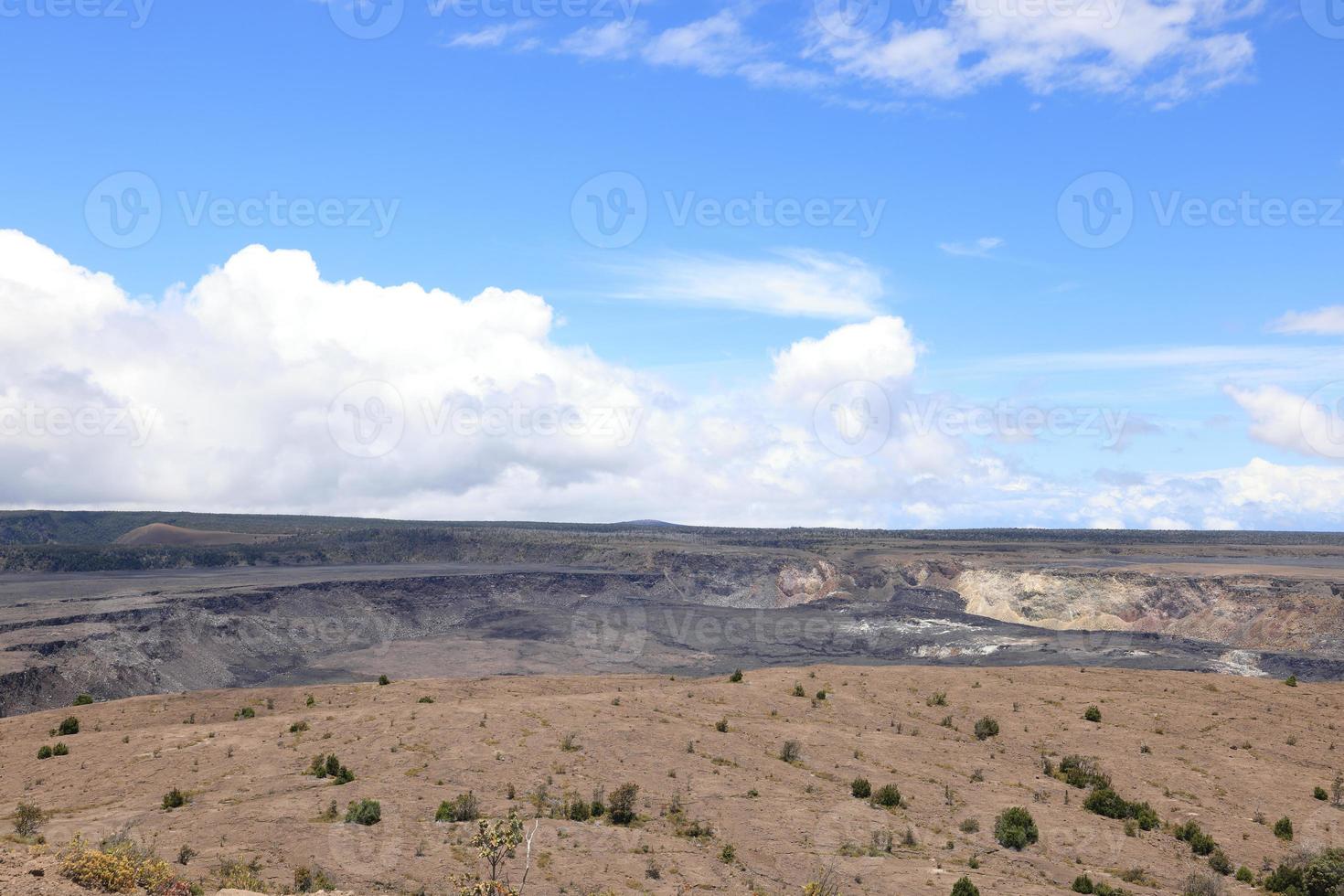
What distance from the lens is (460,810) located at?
83.1 feet

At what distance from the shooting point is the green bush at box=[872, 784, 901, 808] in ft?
94.0

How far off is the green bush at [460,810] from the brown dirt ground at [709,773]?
503mm

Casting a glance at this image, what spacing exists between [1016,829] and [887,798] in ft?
13.0

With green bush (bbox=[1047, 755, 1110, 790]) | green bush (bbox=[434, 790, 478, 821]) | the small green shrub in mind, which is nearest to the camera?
the small green shrub

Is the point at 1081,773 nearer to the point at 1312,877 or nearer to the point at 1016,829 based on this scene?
the point at 1016,829

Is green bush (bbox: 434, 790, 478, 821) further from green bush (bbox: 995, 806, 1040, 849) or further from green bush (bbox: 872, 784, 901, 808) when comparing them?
green bush (bbox: 995, 806, 1040, 849)

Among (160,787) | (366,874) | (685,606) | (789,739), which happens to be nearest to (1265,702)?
(789,739)

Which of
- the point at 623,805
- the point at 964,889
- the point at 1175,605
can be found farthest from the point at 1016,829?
the point at 1175,605

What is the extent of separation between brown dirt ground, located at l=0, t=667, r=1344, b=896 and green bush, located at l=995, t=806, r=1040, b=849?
32 centimetres

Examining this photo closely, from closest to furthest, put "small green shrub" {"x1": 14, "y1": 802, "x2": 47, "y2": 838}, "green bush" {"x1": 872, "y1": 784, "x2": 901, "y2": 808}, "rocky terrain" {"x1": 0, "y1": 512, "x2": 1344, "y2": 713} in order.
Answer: "small green shrub" {"x1": 14, "y1": 802, "x2": 47, "y2": 838} → "green bush" {"x1": 872, "y1": 784, "x2": 901, "y2": 808} → "rocky terrain" {"x1": 0, "y1": 512, "x2": 1344, "y2": 713}

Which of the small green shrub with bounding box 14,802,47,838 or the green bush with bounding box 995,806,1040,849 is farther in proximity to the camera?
the green bush with bounding box 995,806,1040,849

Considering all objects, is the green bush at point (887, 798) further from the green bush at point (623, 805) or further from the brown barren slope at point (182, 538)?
the brown barren slope at point (182, 538)

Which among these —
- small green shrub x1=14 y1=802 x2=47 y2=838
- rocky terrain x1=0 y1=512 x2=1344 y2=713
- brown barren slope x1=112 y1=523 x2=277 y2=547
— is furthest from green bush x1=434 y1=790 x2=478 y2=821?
brown barren slope x1=112 y1=523 x2=277 y2=547

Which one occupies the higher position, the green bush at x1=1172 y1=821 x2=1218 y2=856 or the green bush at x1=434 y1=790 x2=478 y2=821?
the green bush at x1=434 y1=790 x2=478 y2=821
